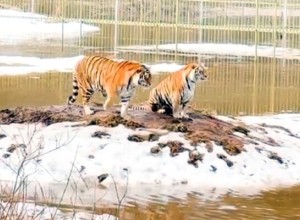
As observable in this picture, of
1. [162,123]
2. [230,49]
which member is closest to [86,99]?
[162,123]

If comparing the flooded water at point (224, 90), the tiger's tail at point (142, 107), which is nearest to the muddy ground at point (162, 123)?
the tiger's tail at point (142, 107)

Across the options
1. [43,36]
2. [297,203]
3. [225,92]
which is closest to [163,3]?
[43,36]

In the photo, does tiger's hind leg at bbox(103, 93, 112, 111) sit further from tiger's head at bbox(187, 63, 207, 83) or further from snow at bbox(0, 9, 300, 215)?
tiger's head at bbox(187, 63, 207, 83)

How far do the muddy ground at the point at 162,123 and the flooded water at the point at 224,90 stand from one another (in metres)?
3.81

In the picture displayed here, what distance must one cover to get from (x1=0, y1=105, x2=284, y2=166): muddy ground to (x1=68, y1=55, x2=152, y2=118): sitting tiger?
0.82ft

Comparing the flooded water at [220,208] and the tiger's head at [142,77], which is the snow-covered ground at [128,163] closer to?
the flooded water at [220,208]

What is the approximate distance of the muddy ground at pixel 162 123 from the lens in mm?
11969

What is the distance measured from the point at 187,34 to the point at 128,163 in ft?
81.4

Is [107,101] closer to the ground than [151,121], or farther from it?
farther from it

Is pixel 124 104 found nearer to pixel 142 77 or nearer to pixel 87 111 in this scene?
pixel 142 77

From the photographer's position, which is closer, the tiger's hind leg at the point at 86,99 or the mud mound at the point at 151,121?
the mud mound at the point at 151,121

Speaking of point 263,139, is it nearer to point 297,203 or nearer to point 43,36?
point 297,203

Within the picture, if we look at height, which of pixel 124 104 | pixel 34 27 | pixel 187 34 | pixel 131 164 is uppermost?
pixel 34 27

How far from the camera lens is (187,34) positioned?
3594 cm
